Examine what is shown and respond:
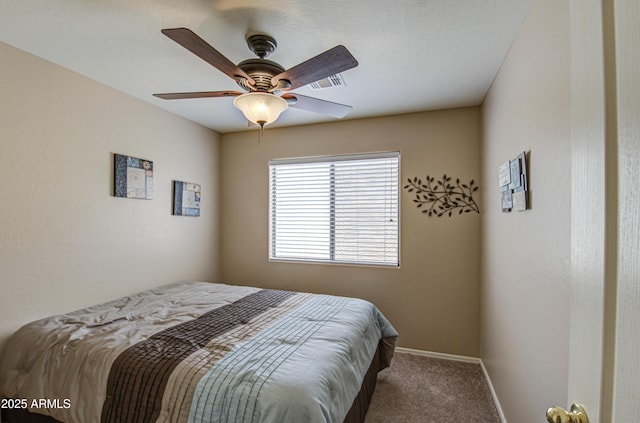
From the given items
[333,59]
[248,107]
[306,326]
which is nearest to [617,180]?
[333,59]

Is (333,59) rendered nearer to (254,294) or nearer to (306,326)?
(306,326)

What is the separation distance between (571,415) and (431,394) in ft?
6.86

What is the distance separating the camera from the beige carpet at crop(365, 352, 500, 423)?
2.11 m

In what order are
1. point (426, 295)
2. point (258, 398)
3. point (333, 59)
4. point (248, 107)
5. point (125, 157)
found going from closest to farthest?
point (258, 398) < point (333, 59) < point (248, 107) < point (125, 157) < point (426, 295)

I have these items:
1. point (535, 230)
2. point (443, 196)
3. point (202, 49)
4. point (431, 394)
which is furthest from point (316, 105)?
point (431, 394)

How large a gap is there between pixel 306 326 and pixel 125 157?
2163mm

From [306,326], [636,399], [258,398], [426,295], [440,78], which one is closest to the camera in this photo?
[636,399]

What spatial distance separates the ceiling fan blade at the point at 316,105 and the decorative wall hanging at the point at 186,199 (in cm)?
183

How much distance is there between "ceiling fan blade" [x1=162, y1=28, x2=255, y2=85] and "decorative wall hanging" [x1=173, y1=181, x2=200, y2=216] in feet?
6.27

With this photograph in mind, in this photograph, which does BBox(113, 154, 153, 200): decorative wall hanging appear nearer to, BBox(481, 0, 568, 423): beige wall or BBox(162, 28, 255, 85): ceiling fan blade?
BBox(162, 28, 255, 85): ceiling fan blade

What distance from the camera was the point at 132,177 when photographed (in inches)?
107

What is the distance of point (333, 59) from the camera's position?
1472 mm

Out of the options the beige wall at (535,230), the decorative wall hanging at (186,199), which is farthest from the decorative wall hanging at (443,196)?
the decorative wall hanging at (186,199)

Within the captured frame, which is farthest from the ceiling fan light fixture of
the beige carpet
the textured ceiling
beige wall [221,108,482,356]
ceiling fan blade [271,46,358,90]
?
the beige carpet
